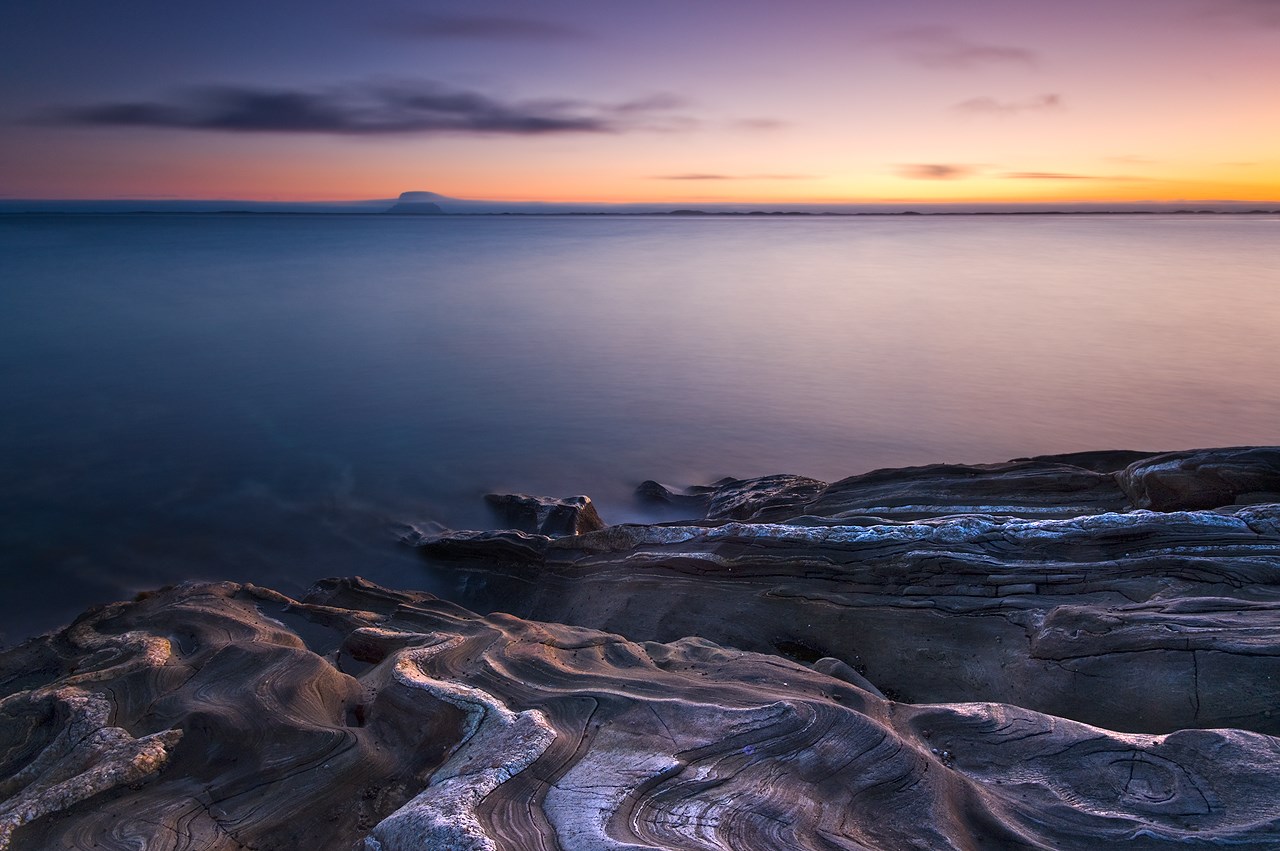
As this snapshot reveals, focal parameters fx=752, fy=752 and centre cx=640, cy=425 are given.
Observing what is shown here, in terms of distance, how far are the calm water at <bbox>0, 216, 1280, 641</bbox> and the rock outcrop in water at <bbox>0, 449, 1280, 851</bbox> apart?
3970 millimetres

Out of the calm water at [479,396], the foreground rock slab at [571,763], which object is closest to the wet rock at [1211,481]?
the foreground rock slab at [571,763]

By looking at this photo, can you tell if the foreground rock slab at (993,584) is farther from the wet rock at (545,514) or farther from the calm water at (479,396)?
the calm water at (479,396)

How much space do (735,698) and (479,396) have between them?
16519 mm

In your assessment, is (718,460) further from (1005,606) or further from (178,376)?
(178,376)

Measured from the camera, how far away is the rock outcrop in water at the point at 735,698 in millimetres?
4023

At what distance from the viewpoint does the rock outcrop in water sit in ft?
13.2

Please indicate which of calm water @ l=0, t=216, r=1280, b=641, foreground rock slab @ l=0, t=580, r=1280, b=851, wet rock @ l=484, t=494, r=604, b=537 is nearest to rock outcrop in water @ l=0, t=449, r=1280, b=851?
foreground rock slab @ l=0, t=580, r=1280, b=851

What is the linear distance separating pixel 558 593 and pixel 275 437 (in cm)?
1043

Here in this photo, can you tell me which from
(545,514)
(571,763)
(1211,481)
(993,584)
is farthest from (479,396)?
(571,763)

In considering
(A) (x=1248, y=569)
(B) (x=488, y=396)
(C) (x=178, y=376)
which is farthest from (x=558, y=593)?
(C) (x=178, y=376)

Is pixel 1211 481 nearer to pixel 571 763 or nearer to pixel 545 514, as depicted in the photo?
pixel 571 763

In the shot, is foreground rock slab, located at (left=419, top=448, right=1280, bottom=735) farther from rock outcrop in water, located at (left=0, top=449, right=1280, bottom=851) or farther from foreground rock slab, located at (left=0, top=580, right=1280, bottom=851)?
foreground rock slab, located at (left=0, top=580, right=1280, bottom=851)

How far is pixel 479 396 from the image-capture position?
2072 cm

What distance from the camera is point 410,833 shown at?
3670 millimetres
